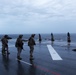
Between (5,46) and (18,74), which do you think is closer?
(18,74)

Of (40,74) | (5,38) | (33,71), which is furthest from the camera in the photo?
(5,38)

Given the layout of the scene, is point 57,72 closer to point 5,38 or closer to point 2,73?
point 2,73

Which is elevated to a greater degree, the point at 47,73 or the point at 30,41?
the point at 30,41

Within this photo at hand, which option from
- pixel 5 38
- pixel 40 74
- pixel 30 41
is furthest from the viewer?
pixel 5 38

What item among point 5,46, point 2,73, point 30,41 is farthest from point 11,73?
point 5,46

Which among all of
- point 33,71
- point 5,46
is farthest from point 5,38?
point 33,71

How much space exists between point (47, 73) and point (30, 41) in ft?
22.0

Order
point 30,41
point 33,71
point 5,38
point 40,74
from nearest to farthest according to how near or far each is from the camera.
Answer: point 40,74 → point 33,71 → point 30,41 → point 5,38

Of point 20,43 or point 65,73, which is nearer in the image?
point 65,73

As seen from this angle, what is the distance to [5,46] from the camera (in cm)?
2395

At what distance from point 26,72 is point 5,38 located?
36.4 feet

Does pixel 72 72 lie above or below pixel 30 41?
below

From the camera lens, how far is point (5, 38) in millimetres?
23891

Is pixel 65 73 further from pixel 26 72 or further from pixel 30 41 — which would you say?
pixel 30 41
